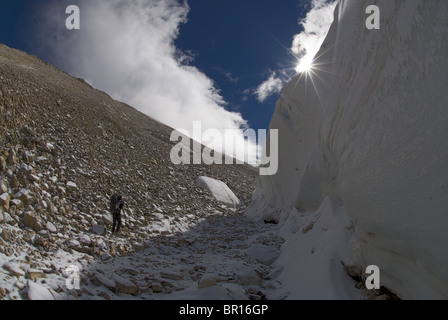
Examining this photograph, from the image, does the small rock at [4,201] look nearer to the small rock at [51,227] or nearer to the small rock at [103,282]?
the small rock at [51,227]

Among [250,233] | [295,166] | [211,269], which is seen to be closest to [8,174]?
[211,269]

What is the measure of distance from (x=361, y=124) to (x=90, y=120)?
12.4 m

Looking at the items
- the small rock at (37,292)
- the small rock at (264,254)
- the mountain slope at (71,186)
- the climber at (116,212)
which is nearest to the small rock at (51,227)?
the mountain slope at (71,186)

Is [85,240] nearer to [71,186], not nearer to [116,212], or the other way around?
[116,212]

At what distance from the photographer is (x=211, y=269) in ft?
18.2

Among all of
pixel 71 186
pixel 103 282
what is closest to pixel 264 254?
pixel 103 282

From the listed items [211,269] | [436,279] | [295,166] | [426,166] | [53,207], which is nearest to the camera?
[436,279]

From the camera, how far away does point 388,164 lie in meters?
3.72

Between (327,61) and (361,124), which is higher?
(327,61)

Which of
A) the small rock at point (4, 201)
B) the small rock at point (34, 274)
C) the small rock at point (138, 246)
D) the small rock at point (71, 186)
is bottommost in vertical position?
the small rock at point (34, 274)

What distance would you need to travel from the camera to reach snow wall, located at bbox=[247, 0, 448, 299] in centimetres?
298

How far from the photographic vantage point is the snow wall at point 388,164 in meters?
2.98

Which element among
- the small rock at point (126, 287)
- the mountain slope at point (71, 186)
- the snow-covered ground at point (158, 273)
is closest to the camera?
the snow-covered ground at point (158, 273)
